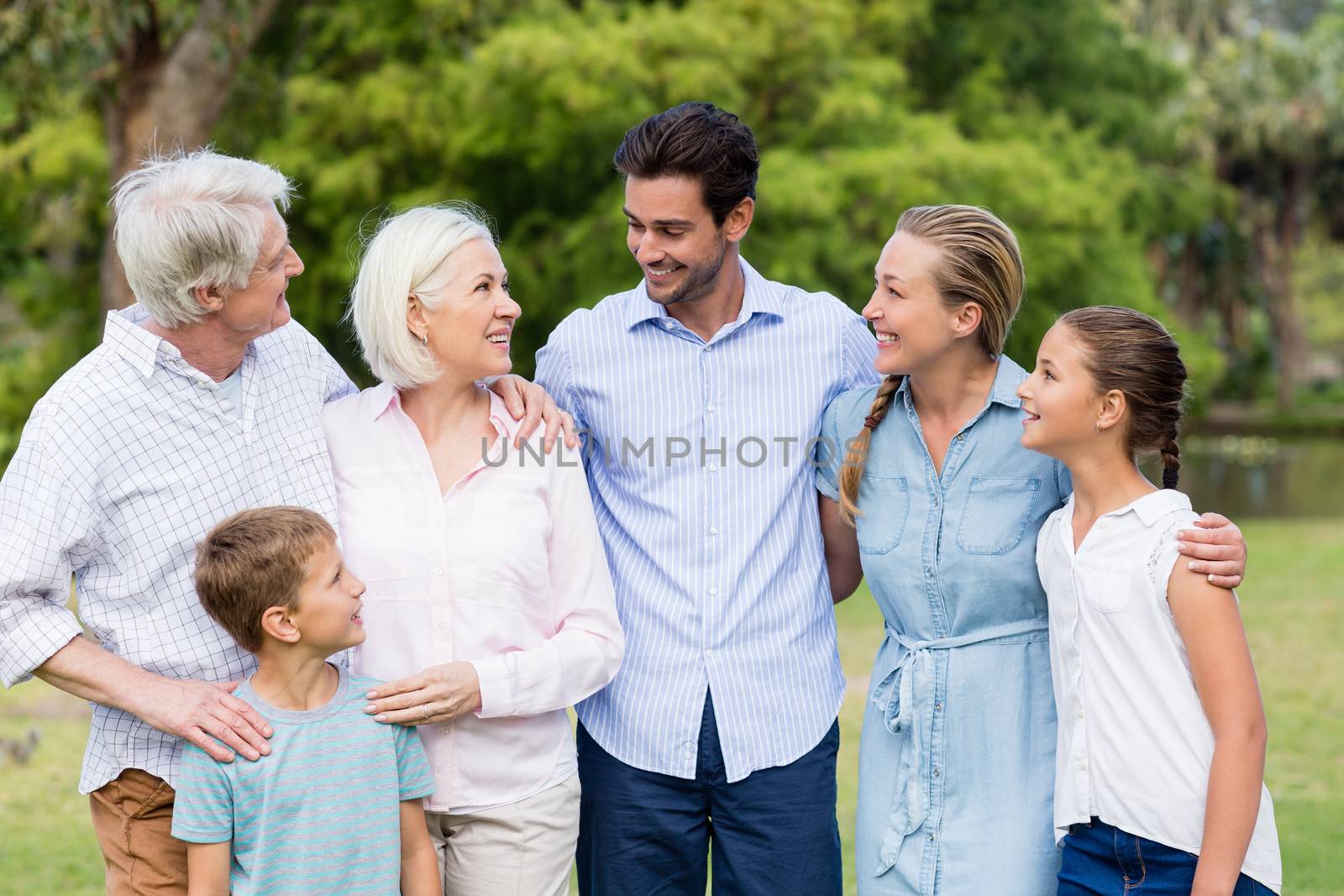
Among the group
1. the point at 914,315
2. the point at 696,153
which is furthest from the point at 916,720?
the point at 696,153

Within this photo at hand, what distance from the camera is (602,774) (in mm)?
2900

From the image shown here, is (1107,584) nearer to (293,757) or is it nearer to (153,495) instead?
(293,757)

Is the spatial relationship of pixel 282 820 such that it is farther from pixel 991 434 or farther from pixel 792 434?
pixel 991 434

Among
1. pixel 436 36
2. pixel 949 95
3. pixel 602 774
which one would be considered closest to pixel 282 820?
pixel 602 774

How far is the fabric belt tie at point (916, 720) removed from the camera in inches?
107

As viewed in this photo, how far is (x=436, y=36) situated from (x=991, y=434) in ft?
31.9

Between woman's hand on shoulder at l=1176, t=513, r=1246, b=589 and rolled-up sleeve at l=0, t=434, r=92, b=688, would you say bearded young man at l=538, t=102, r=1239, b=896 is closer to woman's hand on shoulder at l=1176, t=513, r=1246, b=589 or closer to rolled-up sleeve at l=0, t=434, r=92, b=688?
woman's hand on shoulder at l=1176, t=513, r=1246, b=589

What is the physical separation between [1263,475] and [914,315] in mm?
22571

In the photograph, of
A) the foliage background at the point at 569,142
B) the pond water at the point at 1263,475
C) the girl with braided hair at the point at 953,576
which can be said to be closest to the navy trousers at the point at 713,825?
the girl with braided hair at the point at 953,576

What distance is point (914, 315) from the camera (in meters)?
2.76

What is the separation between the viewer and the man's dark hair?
116 inches

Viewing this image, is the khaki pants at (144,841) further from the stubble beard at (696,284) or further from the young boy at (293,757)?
the stubble beard at (696,284)

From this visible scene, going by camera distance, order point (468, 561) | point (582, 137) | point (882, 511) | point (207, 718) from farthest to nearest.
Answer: point (582, 137)
point (882, 511)
point (468, 561)
point (207, 718)

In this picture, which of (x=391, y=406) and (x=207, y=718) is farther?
(x=391, y=406)
